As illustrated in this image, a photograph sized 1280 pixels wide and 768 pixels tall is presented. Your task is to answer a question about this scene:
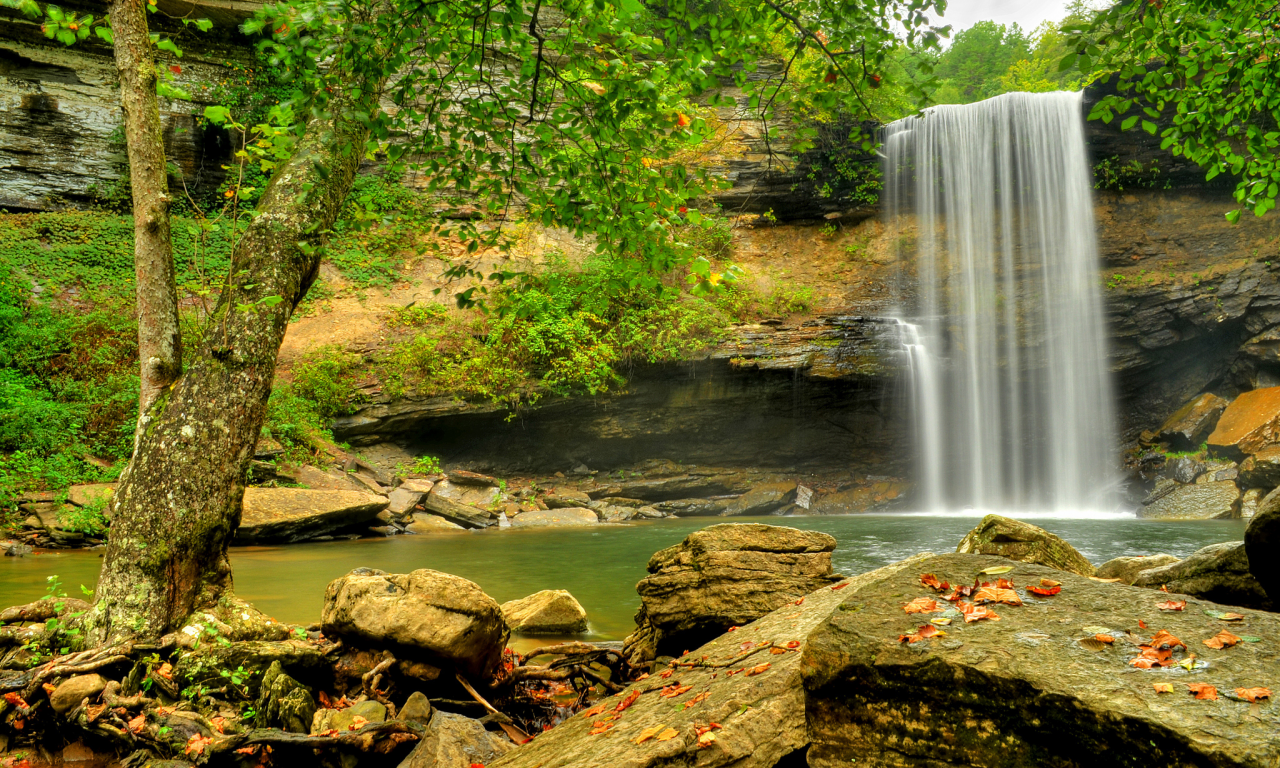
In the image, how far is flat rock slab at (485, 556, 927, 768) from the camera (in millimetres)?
2082

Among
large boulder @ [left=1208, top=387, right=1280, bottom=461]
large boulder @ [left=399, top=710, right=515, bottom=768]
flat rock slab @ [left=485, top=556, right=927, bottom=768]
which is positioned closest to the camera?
flat rock slab @ [left=485, top=556, right=927, bottom=768]

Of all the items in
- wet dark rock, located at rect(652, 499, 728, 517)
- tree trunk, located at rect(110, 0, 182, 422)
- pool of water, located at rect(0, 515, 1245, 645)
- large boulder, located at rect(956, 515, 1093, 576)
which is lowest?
wet dark rock, located at rect(652, 499, 728, 517)

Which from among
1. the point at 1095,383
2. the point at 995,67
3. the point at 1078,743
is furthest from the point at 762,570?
the point at 995,67

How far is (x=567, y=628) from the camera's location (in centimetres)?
573

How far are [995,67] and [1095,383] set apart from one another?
28.4 m

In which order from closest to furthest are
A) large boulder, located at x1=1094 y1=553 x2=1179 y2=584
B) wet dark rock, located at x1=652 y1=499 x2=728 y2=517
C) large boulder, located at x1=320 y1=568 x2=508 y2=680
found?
large boulder, located at x1=320 y1=568 x2=508 y2=680, large boulder, located at x1=1094 y1=553 x2=1179 y2=584, wet dark rock, located at x1=652 y1=499 x2=728 y2=517

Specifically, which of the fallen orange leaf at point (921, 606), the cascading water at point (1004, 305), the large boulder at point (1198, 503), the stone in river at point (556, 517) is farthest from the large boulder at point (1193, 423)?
the fallen orange leaf at point (921, 606)

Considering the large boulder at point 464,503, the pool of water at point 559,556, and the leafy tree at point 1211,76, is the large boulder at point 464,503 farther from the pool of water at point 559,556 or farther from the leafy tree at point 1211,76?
the leafy tree at point 1211,76

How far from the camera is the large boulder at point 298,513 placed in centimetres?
990

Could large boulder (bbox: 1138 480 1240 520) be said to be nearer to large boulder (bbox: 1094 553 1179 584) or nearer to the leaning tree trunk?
large boulder (bbox: 1094 553 1179 584)

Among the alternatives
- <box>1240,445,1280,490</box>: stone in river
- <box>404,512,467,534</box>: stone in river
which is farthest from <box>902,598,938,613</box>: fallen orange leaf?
<box>1240,445,1280,490</box>: stone in river

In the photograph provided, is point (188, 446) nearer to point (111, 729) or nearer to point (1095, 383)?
point (111, 729)

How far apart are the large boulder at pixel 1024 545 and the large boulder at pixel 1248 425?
14786 millimetres

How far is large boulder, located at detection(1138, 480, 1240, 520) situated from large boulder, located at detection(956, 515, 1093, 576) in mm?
13386
